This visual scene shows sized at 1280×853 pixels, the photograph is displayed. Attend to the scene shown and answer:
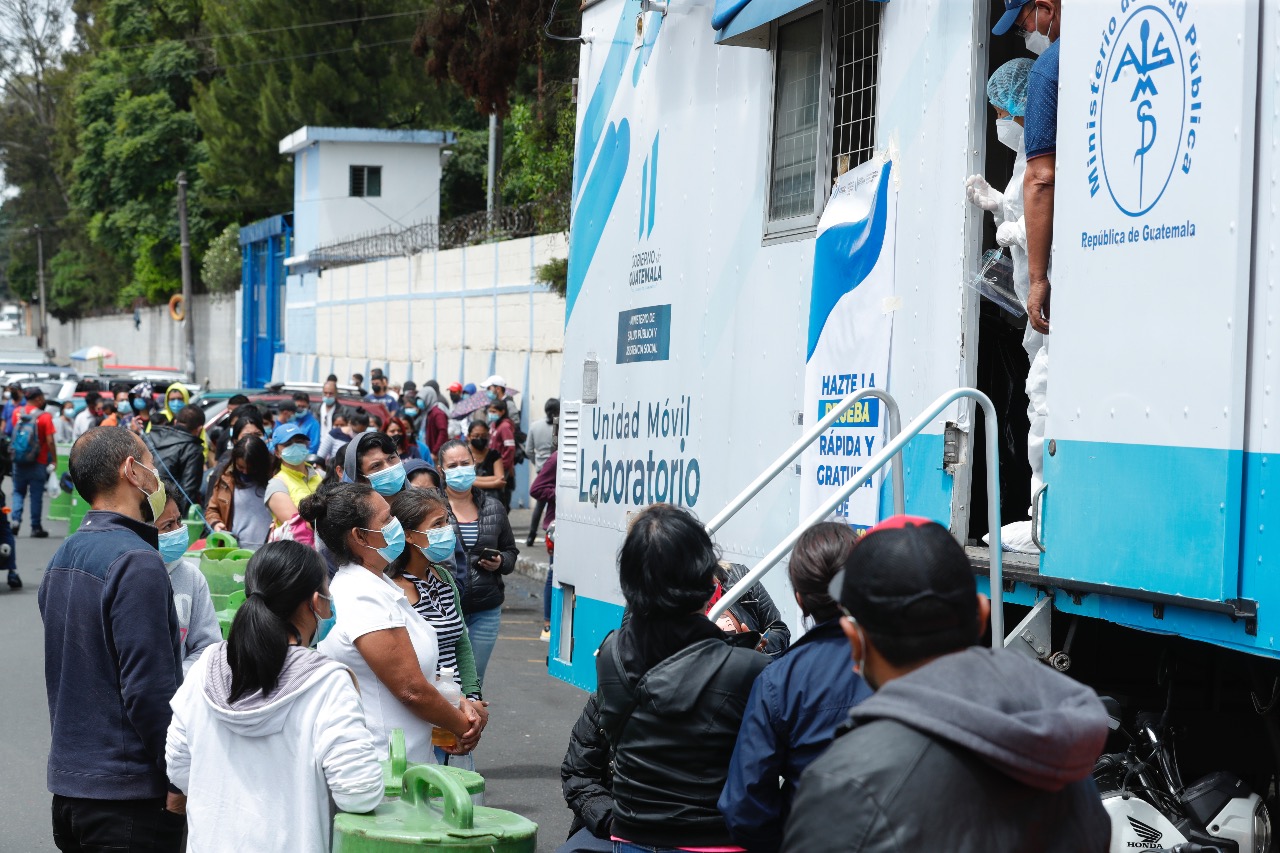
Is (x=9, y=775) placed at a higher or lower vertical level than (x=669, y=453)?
lower

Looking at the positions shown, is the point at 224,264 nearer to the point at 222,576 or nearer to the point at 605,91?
the point at 605,91

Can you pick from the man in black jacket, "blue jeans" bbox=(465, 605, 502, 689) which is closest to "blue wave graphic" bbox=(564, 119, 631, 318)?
"blue jeans" bbox=(465, 605, 502, 689)

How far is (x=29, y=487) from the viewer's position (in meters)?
Result: 18.7

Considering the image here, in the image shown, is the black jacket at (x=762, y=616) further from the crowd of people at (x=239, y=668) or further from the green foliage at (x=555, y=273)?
the green foliage at (x=555, y=273)

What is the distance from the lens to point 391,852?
3.33m

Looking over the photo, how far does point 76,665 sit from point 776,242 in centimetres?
302

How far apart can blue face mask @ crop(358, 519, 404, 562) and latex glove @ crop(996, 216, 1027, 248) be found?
84.0 inches

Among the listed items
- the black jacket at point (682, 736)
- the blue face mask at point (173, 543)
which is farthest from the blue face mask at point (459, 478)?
the black jacket at point (682, 736)

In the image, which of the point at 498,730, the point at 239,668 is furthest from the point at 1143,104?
the point at 498,730

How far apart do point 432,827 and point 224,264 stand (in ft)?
160

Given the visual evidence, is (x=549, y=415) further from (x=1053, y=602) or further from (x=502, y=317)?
(x=1053, y=602)

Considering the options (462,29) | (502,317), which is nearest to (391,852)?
(462,29)

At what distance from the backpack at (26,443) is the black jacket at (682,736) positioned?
52.6 feet

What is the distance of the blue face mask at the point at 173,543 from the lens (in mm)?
4691
